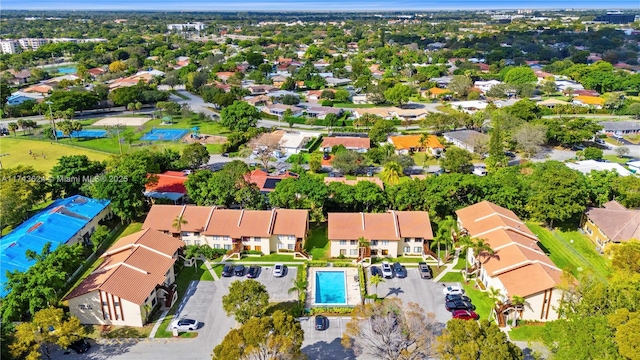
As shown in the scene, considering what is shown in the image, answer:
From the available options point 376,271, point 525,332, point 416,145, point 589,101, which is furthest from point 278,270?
point 589,101

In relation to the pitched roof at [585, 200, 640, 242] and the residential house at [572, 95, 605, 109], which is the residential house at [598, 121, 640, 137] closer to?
the residential house at [572, 95, 605, 109]

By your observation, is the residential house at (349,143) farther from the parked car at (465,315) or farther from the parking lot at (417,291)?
the parked car at (465,315)

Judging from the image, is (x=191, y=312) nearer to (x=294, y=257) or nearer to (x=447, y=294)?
(x=294, y=257)

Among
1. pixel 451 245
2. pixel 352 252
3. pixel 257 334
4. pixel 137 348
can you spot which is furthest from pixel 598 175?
pixel 137 348

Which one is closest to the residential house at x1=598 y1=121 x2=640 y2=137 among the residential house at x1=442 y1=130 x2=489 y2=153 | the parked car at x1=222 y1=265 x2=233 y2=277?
the residential house at x1=442 y1=130 x2=489 y2=153

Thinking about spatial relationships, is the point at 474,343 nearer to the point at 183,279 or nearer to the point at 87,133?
the point at 183,279

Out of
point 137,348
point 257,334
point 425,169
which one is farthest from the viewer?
point 425,169

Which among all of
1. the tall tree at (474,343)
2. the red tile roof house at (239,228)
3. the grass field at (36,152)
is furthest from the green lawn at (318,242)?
the grass field at (36,152)
